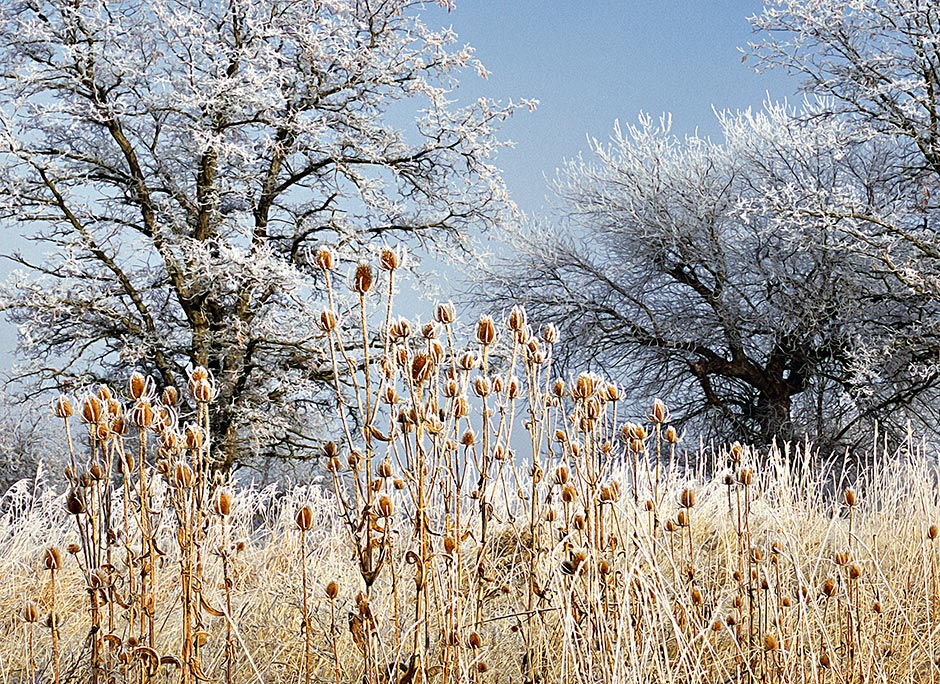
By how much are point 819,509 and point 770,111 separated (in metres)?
8.06

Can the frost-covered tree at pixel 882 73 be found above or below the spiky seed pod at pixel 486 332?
above

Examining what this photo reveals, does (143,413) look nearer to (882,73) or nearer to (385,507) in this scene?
(385,507)

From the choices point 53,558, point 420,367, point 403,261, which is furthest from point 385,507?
point 403,261

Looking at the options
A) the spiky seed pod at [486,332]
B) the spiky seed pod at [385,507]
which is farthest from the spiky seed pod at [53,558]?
the spiky seed pod at [486,332]

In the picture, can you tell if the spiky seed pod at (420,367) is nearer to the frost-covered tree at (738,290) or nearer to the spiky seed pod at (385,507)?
the spiky seed pod at (385,507)

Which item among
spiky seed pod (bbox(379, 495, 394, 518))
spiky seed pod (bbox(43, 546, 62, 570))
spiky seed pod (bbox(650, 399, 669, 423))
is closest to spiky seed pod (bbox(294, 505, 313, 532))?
spiky seed pod (bbox(379, 495, 394, 518))

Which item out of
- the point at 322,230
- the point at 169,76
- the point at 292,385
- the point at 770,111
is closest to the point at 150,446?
the point at 292,385

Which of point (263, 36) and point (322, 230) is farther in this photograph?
point (322, 230)

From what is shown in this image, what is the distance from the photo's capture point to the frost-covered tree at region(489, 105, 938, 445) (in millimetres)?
10438

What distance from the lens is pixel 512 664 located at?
250cm

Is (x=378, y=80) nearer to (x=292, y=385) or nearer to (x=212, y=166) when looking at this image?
(x=212, y=166)

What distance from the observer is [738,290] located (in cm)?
1134

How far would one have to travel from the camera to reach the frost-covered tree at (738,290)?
1044cm

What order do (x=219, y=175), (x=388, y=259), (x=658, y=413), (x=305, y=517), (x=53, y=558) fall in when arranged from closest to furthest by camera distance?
(x=388, y=259), (x=305, y=517), (x=53, y=558), (x=658, y=413), (x=219, y=175)
